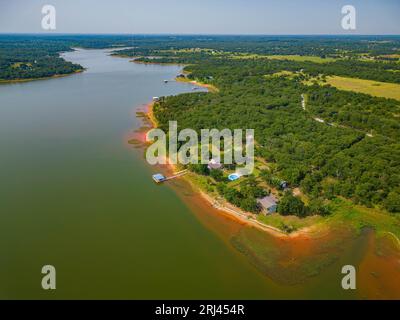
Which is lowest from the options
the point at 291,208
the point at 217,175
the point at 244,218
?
the point at 244,218

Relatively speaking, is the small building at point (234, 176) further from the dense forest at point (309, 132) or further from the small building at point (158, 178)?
the small building at point (158, 178)

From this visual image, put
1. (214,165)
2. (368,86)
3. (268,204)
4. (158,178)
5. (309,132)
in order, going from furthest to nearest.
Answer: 1. (368,86)
2. (309,132)
3. (214,165)
4. (158,178)
5. (268,204)

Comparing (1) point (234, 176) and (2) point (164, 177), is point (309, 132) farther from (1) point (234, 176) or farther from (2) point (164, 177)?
(2) point (164, 177)

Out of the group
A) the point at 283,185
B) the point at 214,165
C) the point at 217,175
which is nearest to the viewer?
the point at 283,185

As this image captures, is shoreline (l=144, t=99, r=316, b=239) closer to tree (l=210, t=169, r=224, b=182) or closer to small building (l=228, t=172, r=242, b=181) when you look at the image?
tree (l=210, t=169, r=224, b=182)

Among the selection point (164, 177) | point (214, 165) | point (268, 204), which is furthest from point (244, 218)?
point (164, 177)

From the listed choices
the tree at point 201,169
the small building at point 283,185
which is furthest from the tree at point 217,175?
the small building at point 283,185
